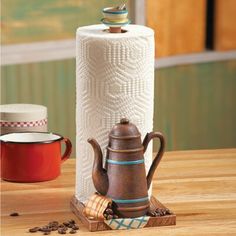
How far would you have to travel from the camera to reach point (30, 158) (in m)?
1.80

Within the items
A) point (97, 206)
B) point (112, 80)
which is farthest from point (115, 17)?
point (97, 206)

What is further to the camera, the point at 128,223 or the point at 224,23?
the point at 224,23

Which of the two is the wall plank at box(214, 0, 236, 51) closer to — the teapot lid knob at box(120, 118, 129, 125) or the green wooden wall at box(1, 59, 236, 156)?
the green wooden wall at box(1, 59, 236, 156)

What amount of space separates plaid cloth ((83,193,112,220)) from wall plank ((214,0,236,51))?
80.2 inches

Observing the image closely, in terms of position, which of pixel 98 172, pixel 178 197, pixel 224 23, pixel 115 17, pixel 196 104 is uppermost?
pixel 115 17

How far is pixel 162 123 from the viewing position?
135 inches

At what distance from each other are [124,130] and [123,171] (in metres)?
0.08

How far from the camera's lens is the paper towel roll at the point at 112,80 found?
1.57 meters

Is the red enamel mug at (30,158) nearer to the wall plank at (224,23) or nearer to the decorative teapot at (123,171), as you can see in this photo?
the decorative teapot at (123,171)

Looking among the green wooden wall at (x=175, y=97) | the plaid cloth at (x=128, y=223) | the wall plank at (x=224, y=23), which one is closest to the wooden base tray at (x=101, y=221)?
the plaid cloth at (x=128, y=223)

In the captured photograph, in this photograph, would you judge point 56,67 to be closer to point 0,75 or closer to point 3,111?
point 0,75

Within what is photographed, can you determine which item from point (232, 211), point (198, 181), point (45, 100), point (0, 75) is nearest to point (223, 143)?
point (45, 100)

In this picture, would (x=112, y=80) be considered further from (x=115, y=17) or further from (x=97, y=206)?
(x=97, y=206)

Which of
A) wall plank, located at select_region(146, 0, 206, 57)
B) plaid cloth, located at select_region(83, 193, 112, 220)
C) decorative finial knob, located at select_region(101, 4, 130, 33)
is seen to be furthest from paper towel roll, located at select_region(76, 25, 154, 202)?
wall plank, located at select_region(146, 0, 206, 57)
